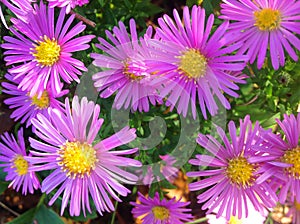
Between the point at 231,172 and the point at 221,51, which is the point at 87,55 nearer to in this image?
the point at 221,51

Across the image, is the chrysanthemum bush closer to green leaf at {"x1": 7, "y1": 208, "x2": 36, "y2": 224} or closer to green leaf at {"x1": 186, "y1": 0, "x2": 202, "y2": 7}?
green leaf at {"x1": 186, "y1": 0, "x2": 202, "y2": 7}

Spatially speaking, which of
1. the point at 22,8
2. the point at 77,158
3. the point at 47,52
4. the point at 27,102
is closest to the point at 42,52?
the point at 47,52

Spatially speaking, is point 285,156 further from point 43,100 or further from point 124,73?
point 43,100

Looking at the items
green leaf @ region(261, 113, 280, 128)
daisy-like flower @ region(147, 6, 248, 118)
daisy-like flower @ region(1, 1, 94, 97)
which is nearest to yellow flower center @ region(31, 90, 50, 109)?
daisy-like flower @ region(1, 1, 94, 97)

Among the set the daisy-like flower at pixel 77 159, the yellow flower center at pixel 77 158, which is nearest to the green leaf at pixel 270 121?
the daisy-like flower at pixel 77 159

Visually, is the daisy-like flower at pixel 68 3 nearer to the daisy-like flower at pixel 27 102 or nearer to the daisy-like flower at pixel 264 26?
the daisy-like flower at pixel 27 102

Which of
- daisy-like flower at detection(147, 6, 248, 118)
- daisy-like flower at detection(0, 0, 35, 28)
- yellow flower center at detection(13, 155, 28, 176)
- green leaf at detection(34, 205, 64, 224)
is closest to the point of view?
daisy-like flower at detection(147, 6, 248, 118)

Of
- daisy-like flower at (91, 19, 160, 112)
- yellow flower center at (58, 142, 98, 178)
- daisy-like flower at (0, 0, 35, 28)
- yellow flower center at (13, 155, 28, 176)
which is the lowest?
yellow flower center at (13, 155, 28, 176)
